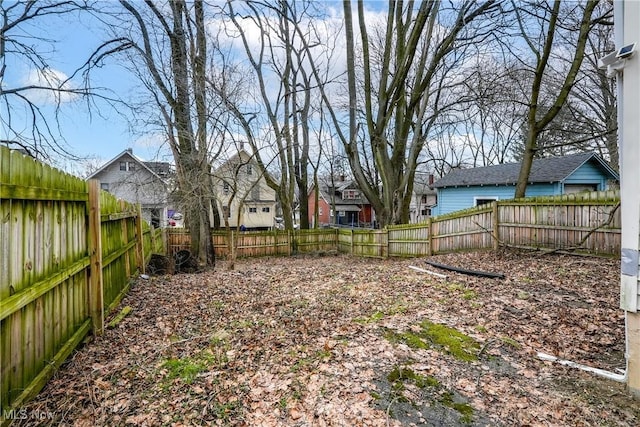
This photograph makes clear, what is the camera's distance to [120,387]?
2744 mm

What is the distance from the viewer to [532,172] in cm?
1564

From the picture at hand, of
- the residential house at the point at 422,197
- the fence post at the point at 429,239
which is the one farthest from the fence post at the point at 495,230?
the residential house at the point at 422,197

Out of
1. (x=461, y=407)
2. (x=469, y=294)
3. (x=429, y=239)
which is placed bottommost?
(x=461, y=407)

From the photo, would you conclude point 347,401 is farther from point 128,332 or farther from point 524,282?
point 524,282

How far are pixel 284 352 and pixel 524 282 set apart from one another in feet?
14.6

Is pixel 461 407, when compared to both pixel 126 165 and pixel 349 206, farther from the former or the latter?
pixel 349 206

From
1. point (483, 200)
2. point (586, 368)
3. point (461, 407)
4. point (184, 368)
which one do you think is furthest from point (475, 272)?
point (483, 200)

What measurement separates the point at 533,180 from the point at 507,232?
799cm

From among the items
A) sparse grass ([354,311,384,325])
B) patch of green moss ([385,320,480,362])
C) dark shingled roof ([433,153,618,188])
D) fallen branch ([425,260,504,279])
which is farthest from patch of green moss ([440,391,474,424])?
dark shingled roof ([433,153,618,188])

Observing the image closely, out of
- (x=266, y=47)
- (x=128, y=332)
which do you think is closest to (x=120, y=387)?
(x=128, y=332)

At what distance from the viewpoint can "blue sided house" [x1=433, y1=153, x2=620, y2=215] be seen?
14194 mm

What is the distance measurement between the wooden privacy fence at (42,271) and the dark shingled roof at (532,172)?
1611 cm

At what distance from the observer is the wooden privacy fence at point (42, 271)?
205cm

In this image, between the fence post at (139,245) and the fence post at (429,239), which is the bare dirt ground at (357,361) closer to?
the fence post at (139,245)
